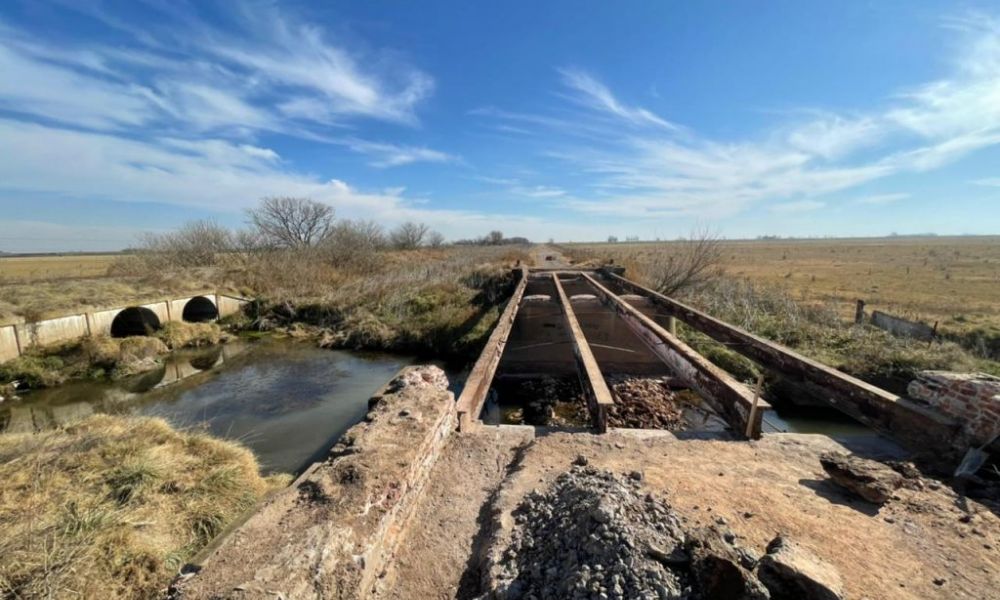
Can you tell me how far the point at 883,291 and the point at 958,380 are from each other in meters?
27.4

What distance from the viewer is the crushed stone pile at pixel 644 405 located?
694 centimetres

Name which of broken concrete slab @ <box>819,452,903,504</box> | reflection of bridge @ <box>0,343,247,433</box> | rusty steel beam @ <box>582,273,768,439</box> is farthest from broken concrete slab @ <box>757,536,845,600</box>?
reflection of bridge @ <box>0,343,247,433</box>

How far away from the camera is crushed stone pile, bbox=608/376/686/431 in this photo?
6941 mm

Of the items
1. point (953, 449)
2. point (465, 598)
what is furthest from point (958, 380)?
point (465, 598)

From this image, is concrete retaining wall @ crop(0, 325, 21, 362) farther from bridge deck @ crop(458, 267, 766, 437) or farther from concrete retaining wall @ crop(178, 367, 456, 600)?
concrete retaining wall @ crop(178, 367, 456, 600)

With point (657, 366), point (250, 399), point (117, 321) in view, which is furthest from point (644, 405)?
point (117, 321)

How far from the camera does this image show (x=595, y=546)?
6.53ft

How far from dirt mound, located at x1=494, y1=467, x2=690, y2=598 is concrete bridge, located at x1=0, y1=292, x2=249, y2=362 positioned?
16755mm

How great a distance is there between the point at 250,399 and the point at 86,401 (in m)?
4.54

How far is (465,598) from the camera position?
2164 millimetres

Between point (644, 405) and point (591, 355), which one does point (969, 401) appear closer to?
point (591, 355)

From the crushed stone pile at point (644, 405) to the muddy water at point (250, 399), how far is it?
18.4 feet

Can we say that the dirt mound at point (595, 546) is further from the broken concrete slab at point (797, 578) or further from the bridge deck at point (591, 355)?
the bridge deck at point (591, 355)

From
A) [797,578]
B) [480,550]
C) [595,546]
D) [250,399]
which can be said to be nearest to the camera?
[797,578]
